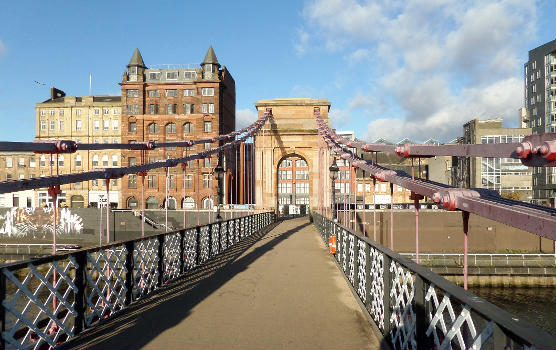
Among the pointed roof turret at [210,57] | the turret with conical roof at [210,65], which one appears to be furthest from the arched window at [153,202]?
the pointed roof turret at [210,57]

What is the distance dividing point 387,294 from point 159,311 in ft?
12.2

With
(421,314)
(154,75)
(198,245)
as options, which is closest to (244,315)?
(421,314)

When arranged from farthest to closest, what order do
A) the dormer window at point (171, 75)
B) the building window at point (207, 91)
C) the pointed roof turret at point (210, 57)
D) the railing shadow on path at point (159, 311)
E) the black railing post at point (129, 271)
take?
the dormer window at point (171, 75)
the pointed roof turret at point (210, 57)
the building window at point (207, 91)
the black railing post at point (129, 271)
the railing shadow on path at point (159, 311)

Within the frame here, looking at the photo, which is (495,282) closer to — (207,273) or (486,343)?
(207,273)

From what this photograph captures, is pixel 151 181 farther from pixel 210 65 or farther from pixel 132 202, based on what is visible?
pixel 210 65

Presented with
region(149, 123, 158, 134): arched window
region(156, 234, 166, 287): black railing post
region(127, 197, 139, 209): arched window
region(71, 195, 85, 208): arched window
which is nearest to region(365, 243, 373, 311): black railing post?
region(156, 234, 166, 287): black railing post

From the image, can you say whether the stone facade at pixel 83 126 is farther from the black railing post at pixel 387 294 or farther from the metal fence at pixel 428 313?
the black railing post at pixel 387 294

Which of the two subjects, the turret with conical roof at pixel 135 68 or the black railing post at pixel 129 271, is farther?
the turret with conical roof at pixel 135 68

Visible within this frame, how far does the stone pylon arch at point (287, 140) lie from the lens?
36094 mm

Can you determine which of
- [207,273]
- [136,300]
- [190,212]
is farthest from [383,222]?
[136,300]

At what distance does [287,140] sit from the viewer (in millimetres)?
36625

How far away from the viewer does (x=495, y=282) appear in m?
31.9

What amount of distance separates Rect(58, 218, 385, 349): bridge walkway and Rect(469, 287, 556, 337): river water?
63.9 ft

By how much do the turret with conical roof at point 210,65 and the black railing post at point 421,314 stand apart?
57233 millimetres
